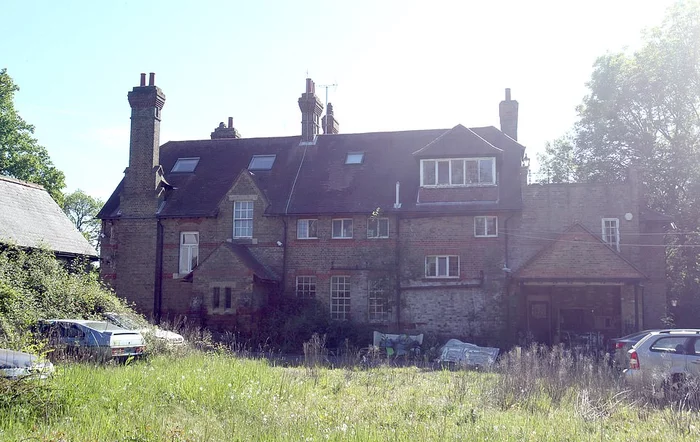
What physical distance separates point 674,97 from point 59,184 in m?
36.0

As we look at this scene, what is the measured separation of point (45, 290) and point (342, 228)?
12.5m

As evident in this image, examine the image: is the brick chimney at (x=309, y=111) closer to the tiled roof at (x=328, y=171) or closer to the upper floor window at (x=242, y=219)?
the tiled roof at (x=328, y=171)

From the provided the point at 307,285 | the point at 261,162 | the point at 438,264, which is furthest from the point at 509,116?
the point at 307,285

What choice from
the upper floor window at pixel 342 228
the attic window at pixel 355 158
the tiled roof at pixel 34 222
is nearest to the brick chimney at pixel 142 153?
the tiled roof at pixel 34 222

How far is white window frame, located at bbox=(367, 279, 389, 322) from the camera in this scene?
2864 cm

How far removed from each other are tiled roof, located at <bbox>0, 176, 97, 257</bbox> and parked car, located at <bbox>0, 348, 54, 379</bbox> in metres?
12.5

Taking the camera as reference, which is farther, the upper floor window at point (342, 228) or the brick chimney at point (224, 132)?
the brick chimney at point (224, 132)

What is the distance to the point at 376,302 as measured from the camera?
94.7ft

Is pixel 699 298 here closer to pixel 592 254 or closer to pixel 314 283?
pixel 592 254

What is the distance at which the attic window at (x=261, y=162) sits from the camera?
3331cm

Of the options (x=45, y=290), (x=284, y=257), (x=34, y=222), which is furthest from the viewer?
(x=284, y=257)

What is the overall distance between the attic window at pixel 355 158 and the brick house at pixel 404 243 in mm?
142

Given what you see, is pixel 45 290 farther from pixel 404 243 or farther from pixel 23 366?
pixel 404 243

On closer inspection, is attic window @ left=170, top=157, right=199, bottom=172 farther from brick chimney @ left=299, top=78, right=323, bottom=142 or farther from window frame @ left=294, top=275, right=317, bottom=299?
window frame @ left=294, top=275, right=317, bottom=299
